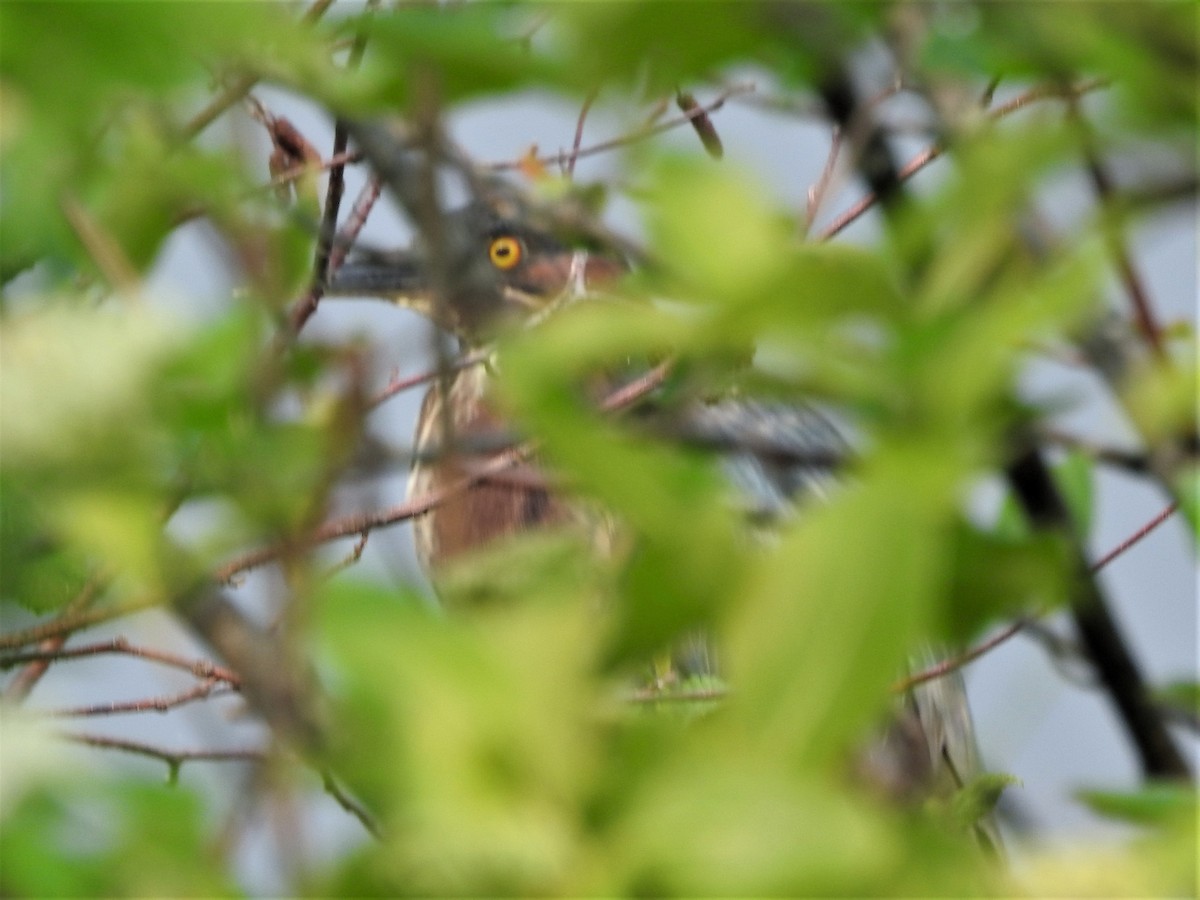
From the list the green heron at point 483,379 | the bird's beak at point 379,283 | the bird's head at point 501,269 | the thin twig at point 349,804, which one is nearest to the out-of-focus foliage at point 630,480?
the thin twig at point 349,804

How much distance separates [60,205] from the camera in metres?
0.67

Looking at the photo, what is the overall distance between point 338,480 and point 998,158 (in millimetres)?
252

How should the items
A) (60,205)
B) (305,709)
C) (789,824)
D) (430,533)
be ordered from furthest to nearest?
(430,533), (60,205), (305,709), (789,824)

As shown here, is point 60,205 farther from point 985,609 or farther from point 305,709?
A: point 985,609

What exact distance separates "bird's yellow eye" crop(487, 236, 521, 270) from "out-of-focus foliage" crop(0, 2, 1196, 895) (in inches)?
104

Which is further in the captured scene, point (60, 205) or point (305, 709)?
point (60, 205)

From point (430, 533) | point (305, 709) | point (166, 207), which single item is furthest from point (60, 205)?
point (430, 533)

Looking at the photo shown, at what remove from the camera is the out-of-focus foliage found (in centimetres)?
43

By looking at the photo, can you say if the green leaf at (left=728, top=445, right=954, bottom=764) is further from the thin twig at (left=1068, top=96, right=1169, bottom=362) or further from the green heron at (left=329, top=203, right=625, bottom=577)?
the green heron at (left=329, top=203, right=625, bottom=577)

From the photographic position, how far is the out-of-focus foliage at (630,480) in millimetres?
431

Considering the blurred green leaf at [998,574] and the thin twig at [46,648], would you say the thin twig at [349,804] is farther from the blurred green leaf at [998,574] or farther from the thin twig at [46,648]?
the blurred green leaf at [998,574]

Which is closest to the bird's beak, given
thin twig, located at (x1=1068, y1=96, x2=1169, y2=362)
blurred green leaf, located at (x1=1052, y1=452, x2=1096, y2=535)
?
blurred green leaf, located at (x1=1052, y1=452, x2=1096, y2=535)

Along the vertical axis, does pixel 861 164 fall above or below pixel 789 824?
above

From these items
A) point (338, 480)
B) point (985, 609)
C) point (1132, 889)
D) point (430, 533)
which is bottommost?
point (1132, 889)
